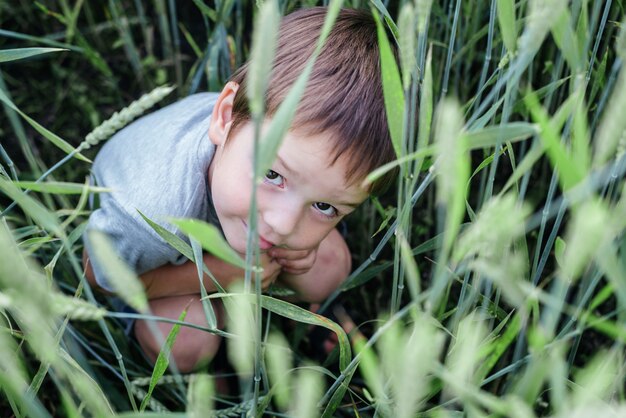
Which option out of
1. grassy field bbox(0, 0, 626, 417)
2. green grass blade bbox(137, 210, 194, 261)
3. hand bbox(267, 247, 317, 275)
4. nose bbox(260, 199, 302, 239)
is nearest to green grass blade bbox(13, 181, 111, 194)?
grassy field bbox(0, 0, 626, 417)

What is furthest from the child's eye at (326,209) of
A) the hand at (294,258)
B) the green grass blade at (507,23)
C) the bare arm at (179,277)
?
the green grass blade at (507,23)

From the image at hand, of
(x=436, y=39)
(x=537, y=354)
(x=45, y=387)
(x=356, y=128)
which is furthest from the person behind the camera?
(x=436, y=39)

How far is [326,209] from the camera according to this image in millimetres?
919

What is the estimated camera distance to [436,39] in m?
1.21

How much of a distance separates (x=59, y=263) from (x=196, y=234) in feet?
2.15

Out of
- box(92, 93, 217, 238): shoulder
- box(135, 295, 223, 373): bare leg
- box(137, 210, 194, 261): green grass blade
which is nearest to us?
box(137, 210, 194, 261): green grass blade

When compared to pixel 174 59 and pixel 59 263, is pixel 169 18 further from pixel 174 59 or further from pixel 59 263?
pixel 59 263

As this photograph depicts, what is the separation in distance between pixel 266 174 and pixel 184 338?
360mm

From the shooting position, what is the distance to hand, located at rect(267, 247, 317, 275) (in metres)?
1.03

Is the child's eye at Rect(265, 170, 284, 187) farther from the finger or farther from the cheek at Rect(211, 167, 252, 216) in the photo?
the finger

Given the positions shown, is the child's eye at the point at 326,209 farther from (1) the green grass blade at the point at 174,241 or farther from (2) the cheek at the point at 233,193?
(1) the green grass blade at the point at 174,241

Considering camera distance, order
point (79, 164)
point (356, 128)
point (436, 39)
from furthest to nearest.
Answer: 1. point (79, 164)
2. point (436, 39)
3. point (356, 128)

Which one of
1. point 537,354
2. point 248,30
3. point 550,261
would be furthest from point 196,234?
point 248,30

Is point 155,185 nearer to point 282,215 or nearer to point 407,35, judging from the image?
point 282,215
